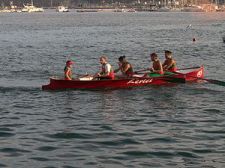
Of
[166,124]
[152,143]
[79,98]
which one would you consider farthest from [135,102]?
[152,143]

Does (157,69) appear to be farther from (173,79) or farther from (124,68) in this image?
(124,68)

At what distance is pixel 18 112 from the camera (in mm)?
25188

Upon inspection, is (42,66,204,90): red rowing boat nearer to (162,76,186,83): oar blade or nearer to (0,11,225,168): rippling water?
(162,76,186,83): oar blade

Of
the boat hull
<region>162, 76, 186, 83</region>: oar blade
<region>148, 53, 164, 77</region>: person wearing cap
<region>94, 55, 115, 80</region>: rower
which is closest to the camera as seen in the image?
the boat hull

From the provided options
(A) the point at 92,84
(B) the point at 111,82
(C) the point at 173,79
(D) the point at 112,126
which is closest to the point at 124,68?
(B) the point at 111,82

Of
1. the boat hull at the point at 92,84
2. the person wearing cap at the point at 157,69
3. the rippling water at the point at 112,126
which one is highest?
the person wearing cap at the point at 157,69

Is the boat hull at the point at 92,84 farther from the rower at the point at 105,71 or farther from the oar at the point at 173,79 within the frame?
the oar at the point at 173,79

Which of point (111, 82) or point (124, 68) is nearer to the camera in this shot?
point (111, 82)

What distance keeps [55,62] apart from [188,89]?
22929mm

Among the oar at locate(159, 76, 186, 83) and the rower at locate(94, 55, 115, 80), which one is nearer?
the oar at locate(159, 76, 186, 83)

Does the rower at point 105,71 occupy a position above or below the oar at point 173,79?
above

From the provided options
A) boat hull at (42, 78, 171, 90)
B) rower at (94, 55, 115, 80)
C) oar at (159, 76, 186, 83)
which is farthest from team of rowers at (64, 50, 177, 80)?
oar at (159, 76, 186, 83)

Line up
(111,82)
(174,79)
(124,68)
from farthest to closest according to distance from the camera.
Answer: (124,68) < (174,79) < (111,82)

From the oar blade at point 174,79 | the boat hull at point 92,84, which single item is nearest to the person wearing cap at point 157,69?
the oar blade at point 174,79
